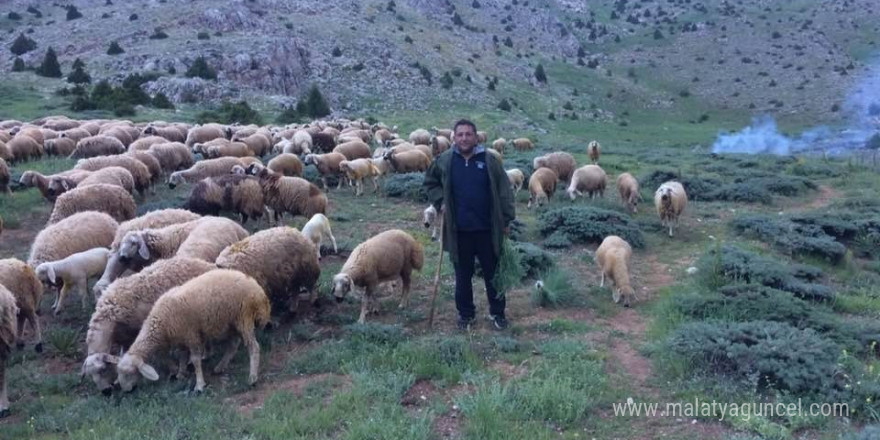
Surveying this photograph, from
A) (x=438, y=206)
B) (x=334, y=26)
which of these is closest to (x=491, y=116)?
(x=334, y=26)

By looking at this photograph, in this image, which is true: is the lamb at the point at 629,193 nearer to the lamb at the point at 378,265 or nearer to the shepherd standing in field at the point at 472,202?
the lamb at the point at 378,265

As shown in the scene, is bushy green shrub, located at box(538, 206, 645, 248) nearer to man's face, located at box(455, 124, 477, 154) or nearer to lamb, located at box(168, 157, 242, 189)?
man's face, located at box(455, 124, 477, 154)

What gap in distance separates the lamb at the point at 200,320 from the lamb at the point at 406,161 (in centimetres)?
1352

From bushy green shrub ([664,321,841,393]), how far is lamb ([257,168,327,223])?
8680 mm

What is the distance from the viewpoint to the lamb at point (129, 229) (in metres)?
9.10

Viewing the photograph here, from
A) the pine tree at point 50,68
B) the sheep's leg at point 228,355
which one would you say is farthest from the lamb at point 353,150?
the pine tree at point 50,68

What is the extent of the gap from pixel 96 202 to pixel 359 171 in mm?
7689

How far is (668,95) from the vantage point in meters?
63.7

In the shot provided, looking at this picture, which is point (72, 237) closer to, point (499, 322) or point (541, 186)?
point (499, 322)

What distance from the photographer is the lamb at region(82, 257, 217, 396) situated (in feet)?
24.3

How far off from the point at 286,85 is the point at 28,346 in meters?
38.8

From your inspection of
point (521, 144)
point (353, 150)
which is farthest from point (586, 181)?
point (521, 144)

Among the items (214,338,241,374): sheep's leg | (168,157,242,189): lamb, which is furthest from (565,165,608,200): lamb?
(214,338,241,374): sheep's leg

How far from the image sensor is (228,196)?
45.1 feet
